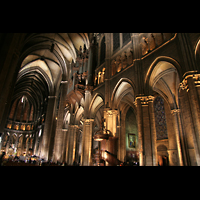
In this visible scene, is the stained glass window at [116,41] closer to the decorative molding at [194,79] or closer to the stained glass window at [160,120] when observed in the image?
the stained glass window at [160,120]

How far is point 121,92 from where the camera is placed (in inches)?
516

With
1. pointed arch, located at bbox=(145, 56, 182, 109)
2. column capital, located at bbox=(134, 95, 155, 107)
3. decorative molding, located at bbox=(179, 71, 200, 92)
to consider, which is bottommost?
decorative molding, located at bbox=(179, 71, 200, 92)

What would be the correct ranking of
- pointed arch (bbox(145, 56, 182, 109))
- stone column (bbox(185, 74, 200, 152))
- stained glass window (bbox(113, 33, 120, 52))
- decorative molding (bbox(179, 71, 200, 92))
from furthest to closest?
stained glass window (bbox(113, 33, 120, 52)) → pointed arch (bbox(145, 56, 182, 109)) → decorative molding (bbox(179, 71, 200, 92)) → stone column (bbox(185, 74, 200, 152))

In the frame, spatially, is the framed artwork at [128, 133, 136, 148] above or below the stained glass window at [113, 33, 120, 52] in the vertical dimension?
below

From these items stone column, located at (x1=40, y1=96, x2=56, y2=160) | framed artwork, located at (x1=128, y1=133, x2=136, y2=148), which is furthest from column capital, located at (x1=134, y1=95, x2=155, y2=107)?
stone column, located at (x1=40, y1=96, x2=56, y2=160)

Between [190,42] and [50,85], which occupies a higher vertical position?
[50,85]

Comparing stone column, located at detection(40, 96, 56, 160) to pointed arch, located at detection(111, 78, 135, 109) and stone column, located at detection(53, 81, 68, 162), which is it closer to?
stone column, located at detection(53, 81, 68, 162)

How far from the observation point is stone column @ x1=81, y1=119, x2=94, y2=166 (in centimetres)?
1347

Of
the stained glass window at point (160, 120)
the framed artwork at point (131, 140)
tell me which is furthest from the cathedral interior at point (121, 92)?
the framed artwork at point (131, 140)

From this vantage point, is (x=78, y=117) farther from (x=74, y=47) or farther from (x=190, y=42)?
(x=190, y=42)

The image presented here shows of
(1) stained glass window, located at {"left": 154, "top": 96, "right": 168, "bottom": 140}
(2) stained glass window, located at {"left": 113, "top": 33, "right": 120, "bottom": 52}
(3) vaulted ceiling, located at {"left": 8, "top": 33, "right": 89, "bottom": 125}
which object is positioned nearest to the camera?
(1) stained glass window, located at {"left": 154, "top": 96, "right": 168, "bottom": 140}
